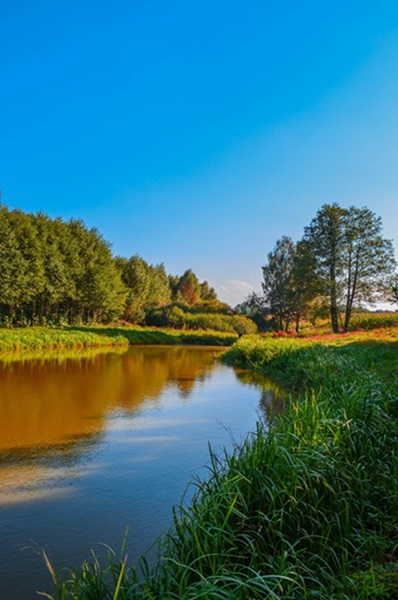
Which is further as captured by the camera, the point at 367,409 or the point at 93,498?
the point at 367,409

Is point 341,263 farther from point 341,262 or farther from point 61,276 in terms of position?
point 61,276

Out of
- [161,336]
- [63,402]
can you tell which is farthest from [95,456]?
[161,336]

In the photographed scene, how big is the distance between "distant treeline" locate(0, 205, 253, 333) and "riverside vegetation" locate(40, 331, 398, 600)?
937 inches

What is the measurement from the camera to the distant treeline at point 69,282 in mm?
25488

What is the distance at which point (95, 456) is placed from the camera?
575 centimetres

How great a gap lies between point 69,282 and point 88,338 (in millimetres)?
6080

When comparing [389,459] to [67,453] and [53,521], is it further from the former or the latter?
[67,453]

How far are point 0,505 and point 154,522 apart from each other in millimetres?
1648

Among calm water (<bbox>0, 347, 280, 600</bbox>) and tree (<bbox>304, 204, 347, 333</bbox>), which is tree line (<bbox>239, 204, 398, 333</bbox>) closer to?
tree (<bbox>304, 204, 347, 333</bbox>)

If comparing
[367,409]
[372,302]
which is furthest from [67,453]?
[372,302]

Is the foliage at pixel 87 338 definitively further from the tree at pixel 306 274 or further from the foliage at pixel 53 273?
the tree at pixel 306 274

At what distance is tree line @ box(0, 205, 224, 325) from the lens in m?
25.2

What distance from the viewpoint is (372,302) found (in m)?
27.5

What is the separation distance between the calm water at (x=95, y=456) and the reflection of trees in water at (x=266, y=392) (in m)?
0.10
